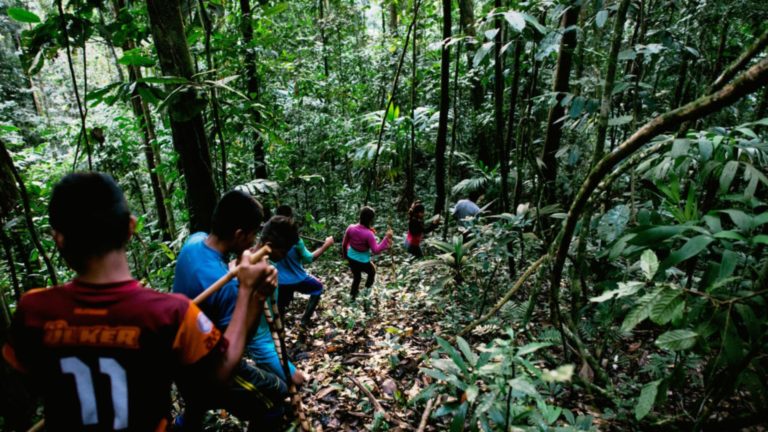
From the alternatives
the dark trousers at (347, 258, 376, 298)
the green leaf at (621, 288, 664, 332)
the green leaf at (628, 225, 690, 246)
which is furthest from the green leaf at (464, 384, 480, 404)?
the dark trousers at (347, 258, 376, 298)

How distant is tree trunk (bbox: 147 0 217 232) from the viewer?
128 inches

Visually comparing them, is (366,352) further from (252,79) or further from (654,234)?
(252,79)

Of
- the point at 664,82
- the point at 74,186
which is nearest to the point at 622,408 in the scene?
the point at 74,186

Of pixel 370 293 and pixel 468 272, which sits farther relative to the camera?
pixel 370 293

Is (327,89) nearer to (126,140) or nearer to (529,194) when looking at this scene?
(126,140)

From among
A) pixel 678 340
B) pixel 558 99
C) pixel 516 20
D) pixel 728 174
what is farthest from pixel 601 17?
pixel 678 340

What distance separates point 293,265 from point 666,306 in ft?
13.2

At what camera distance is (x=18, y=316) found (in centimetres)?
146

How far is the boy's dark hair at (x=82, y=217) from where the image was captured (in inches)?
56.1

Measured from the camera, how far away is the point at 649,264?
218cm

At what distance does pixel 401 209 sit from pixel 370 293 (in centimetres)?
505

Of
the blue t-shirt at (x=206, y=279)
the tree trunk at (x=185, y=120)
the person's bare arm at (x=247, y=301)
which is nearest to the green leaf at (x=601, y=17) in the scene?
the person's bare arm at (x=247, y=301)

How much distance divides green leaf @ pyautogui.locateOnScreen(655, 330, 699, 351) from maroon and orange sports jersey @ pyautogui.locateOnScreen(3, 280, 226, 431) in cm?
218

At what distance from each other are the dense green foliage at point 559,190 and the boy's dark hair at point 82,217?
1.77 metres
